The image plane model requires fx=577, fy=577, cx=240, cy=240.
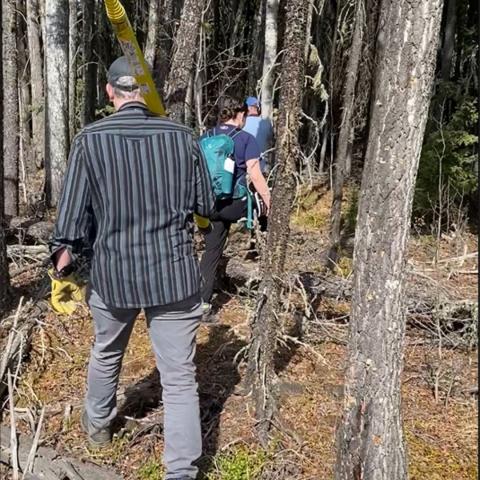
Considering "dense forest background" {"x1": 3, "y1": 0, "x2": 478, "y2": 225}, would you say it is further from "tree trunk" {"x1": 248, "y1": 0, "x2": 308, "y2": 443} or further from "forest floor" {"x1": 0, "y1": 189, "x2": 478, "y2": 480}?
"forest floor" {"x1": 0, "y1": 189, "x2": 478, "y2": 480}

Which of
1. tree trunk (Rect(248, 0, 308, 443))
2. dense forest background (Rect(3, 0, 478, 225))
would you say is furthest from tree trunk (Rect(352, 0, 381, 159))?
tree trunk (Rect(248, 0, 308, 443))

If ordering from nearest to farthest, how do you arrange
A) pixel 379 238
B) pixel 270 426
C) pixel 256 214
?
pixel 379 238
pixel 270 426
pixel 256 214

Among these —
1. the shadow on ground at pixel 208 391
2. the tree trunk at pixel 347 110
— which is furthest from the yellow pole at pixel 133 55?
the tree trunk at pixel 347 110

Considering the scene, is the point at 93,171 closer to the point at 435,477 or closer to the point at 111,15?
the point at 111,15

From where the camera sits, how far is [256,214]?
5035 mm

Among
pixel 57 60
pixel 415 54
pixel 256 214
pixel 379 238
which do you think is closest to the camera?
pixel 415 54

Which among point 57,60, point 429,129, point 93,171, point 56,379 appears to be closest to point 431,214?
point 429,129

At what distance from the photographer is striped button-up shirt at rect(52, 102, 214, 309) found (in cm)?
302

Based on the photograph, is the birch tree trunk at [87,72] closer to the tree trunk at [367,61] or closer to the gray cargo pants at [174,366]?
the tree trunk at [367,61]

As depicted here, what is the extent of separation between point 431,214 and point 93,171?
28.1ft

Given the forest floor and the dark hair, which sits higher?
the dark hair

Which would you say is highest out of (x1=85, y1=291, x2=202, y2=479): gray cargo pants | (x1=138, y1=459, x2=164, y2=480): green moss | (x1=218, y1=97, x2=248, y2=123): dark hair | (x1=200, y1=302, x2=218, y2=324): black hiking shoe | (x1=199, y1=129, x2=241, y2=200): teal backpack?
(x1=218, y1=97, x2=248, y2=123): dark hair

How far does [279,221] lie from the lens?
387 centimetres

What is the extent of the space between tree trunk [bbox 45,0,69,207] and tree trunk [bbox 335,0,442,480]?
827 centimetres
